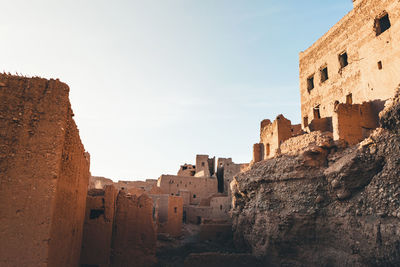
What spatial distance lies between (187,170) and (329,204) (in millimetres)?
33703

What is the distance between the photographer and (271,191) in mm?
18750

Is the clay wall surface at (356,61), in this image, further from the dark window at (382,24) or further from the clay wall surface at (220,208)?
the clay wall surface at (220,208)

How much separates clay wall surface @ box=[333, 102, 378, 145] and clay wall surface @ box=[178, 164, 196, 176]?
32551 millimetres

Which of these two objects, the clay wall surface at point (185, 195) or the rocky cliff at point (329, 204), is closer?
the rocky cliff at point (329, 204)

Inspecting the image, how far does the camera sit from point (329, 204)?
1528 centimetres

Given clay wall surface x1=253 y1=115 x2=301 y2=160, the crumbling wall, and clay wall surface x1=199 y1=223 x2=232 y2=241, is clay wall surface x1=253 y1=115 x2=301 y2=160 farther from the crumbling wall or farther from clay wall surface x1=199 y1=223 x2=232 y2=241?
the crumbling wall

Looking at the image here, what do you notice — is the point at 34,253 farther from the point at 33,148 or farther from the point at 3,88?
the point at 3,88

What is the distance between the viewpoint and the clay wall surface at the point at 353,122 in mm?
16562

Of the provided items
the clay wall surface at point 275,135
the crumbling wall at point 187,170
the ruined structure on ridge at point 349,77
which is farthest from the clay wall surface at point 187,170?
the clay wall surface at point 275,135

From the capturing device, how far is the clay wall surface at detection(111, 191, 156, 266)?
48.2 ft

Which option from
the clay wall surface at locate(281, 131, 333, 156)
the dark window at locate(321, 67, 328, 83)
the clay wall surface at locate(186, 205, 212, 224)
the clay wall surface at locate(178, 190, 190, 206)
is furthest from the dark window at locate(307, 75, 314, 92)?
the clay wall surface at locate(178, 190, 190, 206)

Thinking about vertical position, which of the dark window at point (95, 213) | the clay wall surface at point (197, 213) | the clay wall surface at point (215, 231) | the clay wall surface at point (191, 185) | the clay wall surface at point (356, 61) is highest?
the clay wall surface at point (356, 61)

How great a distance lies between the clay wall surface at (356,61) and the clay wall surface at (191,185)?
56.1 ft

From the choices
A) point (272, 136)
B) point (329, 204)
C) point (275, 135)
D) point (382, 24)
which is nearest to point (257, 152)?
point (272, 136)
